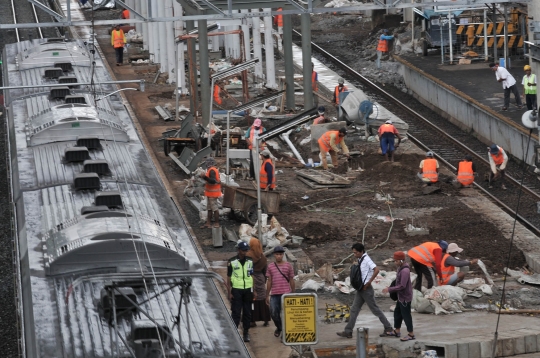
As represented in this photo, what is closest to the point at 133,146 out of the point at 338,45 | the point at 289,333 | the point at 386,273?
the point at 386,273

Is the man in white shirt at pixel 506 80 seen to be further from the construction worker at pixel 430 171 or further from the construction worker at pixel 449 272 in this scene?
the construction worker at pixel 449 272

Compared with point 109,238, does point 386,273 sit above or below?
below

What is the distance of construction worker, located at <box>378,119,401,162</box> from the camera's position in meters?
26.6

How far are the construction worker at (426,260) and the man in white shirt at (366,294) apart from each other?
82.8 inches

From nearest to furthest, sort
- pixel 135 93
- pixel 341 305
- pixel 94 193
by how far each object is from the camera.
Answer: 1. pixel 94 193
2. pixel 341 305
3. pixel 135 93

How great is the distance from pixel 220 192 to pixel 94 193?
697 centimetres

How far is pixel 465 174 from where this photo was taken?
81.0ft

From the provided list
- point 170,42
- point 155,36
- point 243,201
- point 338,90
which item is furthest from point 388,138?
point 155,36

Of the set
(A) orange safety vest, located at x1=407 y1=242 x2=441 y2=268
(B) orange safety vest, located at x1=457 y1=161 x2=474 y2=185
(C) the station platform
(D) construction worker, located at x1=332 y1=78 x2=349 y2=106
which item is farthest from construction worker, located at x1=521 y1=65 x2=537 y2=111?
(A) orange safety vest, located at x1=407 y1=242 x2=441 y2=268

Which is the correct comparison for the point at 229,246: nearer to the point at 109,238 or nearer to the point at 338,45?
the point at 109,238

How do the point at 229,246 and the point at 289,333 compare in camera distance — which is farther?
the point at 229,246

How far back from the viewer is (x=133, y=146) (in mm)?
18453

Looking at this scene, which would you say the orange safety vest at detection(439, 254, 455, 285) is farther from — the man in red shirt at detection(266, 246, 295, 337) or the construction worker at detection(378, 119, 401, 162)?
the construction worker at detection(378, 119, 401, 162)

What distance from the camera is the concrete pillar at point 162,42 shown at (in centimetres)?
3653
